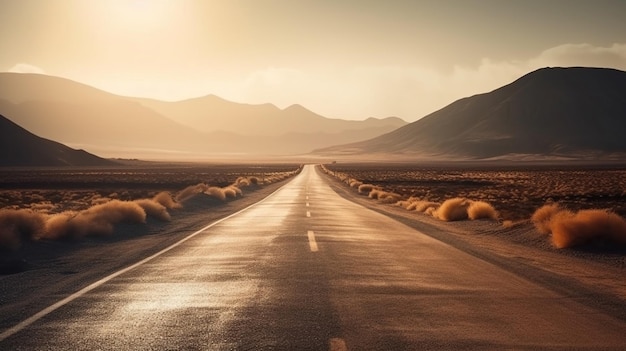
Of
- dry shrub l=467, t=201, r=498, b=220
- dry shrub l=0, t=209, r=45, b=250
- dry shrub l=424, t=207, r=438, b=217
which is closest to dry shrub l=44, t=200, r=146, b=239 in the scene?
dry shrub l=0, t=209, r=45, b=250

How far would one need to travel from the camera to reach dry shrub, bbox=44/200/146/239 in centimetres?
1465

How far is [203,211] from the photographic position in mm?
26141

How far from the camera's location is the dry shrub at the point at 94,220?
14.6 meters

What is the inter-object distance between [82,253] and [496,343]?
9.96 meters

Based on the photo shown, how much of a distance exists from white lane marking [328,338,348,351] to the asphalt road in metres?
0.03

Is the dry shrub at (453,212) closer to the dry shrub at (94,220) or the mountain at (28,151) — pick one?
the dry shrub at (94,220)

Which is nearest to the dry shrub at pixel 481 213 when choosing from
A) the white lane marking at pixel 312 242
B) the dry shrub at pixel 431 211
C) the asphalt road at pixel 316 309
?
the dry shrub at pixel 431 211

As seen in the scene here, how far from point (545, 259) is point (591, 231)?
2.26 m

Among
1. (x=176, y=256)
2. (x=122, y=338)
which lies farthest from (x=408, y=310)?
(x=176, y=256)

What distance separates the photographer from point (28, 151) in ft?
442

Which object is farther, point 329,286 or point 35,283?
point 35,283

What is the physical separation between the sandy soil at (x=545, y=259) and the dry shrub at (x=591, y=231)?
328 millimetres

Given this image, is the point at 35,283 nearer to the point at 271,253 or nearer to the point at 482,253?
the point at 271,253

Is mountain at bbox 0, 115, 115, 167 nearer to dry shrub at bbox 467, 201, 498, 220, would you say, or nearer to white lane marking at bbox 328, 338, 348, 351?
dry shrub at bbox 467, 201, 498, 220
